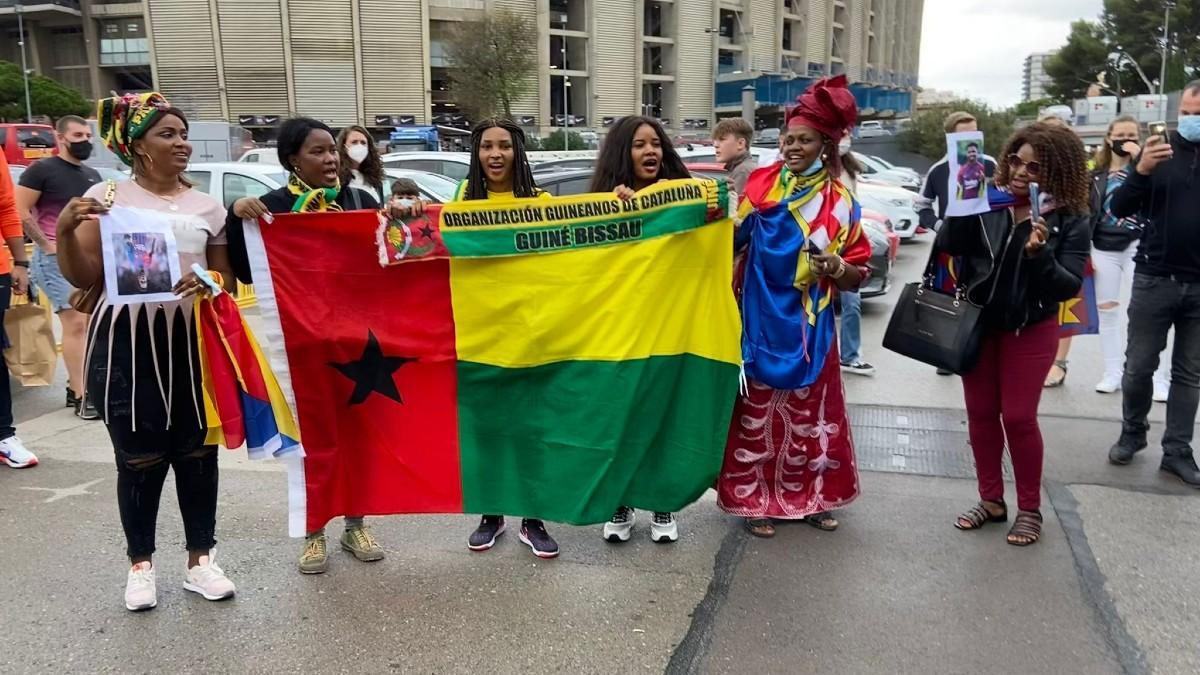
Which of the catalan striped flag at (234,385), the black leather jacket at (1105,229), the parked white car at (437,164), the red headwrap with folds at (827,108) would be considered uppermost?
the red headwrap with folds at (827,108)

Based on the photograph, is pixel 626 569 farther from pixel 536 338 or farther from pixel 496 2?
pixel 496 2

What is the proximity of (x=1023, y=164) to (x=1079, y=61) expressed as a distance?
241 ft

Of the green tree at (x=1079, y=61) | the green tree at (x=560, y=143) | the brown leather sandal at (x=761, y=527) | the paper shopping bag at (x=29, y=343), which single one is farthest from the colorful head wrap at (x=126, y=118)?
the green tree at (x=1079, y=61)

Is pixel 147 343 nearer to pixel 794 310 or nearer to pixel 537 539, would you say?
pixel 537 539

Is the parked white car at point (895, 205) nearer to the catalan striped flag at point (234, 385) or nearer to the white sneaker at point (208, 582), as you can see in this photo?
the catalan striped flag at point (234, 385)

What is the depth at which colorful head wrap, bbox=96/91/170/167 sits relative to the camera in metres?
3.12

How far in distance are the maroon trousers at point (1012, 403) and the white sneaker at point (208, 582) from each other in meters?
3.23

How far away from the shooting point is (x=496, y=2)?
5150 centimetres

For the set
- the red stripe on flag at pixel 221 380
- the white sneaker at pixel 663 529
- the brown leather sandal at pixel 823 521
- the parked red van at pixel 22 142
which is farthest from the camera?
the parked red van at pixel 22 142

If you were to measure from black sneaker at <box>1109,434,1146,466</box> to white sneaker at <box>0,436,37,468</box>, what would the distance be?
20.1ft

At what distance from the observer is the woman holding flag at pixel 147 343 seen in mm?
3131

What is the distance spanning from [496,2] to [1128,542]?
5266 centimetres

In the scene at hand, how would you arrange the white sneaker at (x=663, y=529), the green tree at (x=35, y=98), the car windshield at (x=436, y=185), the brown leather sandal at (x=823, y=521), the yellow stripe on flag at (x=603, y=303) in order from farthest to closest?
the green tree at (x=35, y=98) < the car windshield at (x=436, y=185) < the brown leather sandal at (x=823, y=521) < the white sneaker at (x=663, y=529) < the yellow stripe on flag at (x=603, y=303)

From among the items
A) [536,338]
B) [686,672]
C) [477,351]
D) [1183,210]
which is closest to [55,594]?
[477,351]
